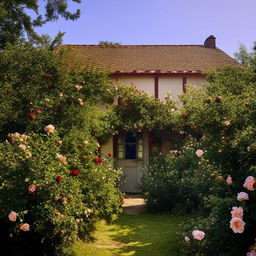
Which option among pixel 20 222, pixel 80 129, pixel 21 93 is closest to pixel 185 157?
pixel 80 129

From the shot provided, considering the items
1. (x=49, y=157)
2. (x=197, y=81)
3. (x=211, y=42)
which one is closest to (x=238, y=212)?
(x=49, y=157)

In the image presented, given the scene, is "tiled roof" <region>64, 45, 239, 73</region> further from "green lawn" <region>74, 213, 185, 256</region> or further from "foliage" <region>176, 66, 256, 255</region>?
"foliage" <region>176, 66, 256, 255</region>

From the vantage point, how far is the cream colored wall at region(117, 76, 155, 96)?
12062mm

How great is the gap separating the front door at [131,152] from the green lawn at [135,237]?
3.79 metres

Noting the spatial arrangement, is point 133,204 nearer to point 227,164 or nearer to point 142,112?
point 142,112

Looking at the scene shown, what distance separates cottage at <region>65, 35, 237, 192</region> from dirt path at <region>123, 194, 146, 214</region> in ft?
1.50

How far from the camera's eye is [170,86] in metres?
12.1

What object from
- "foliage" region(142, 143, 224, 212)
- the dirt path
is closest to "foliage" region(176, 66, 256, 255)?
"foliage" region(142, 143, 224, 212)

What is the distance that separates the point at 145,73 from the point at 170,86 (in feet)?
3.54

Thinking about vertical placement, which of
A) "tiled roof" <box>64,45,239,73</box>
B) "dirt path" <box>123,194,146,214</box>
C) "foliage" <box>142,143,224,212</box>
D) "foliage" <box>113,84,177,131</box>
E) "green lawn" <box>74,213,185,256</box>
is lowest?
"green lawn" <box>74,213,185,256</box>

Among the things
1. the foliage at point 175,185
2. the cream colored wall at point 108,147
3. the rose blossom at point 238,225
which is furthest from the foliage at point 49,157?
the rose blossom at point 238,225

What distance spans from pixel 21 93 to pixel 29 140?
2803 millimetres

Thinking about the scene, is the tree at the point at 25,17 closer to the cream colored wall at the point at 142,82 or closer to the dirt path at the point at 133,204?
the cream colored wall at the point at 142,82

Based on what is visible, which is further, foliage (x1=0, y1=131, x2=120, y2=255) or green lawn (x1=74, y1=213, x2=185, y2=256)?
green lawn (x1=74, y1=213, x2=185, y2=256)
